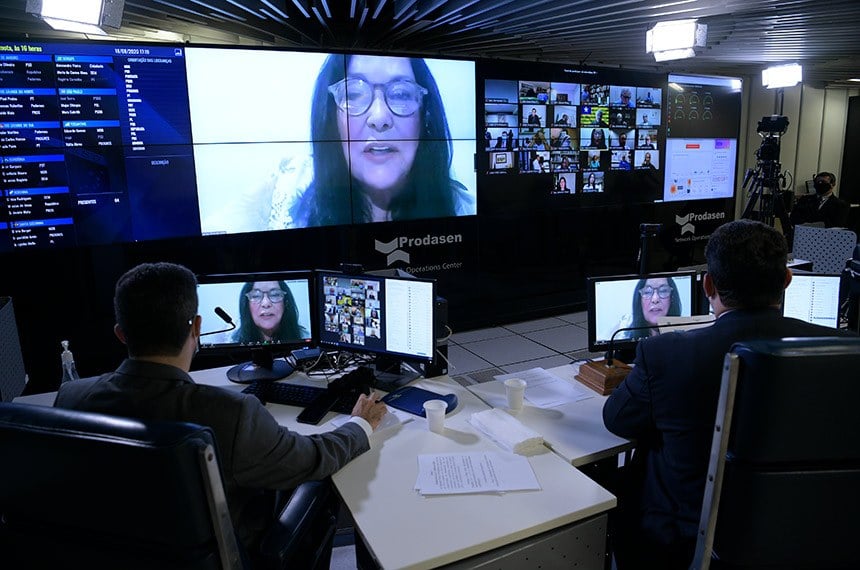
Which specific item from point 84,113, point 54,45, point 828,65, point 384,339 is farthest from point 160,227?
point 828,65

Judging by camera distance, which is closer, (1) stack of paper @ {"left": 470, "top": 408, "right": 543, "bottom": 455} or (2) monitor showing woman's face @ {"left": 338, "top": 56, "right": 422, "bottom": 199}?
(1) stack of paper @ {"left": 470, "top": 408, "right": 543, "bottom": 455}

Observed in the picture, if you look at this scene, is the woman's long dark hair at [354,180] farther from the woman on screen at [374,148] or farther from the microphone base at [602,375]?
the microphone base at [602,375]

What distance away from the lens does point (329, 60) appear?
462 cm

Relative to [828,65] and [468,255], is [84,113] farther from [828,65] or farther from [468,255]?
[828,65]

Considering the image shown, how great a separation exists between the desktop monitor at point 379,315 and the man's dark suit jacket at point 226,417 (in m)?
0.79

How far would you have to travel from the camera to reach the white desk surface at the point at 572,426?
182 cm

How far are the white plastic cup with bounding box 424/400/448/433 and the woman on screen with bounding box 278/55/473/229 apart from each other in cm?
306

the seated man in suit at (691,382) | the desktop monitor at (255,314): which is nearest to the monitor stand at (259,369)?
the desktop monitor at (255,314)

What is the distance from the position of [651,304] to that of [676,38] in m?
3.11

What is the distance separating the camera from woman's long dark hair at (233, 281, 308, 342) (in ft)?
7.91

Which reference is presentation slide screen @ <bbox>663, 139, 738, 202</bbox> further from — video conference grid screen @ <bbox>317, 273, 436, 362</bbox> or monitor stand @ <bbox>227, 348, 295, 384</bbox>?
monitor stand @ <bbox>227, 348, 295, 384</bbox>

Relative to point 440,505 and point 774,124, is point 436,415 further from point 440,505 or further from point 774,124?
point 774,124

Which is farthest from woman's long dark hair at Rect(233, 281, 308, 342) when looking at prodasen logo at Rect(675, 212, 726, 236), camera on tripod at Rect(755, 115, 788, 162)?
prodasen logo at Rect(675, 212, 726, 236)

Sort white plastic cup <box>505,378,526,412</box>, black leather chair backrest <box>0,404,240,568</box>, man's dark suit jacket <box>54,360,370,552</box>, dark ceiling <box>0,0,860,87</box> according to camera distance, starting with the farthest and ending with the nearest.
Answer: dark ceiling <box>0,0,860,87</box> < white plastic cup <box>505,378,526,412</box> < man's dark suit jacket <box>54,360,370,552</box> < black leather chair backrest <box>0,404,240,568</box>
